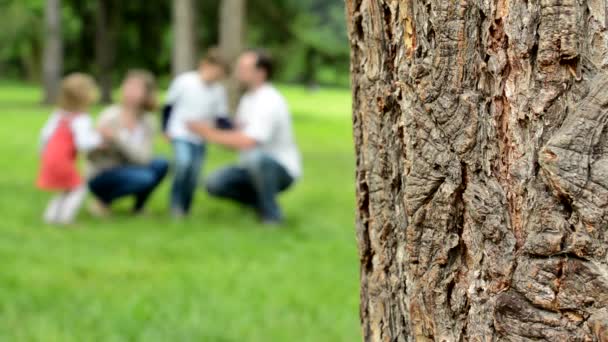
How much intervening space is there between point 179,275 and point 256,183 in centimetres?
230

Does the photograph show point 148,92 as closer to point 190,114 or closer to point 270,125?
point 190,114

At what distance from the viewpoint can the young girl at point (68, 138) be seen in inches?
300

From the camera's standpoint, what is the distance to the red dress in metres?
7.63

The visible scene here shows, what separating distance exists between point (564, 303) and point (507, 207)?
0.20m

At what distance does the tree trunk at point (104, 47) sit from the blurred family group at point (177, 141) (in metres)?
26.5

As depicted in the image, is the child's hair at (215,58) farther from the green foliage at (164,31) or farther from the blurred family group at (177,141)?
the green foliage at (164,31)

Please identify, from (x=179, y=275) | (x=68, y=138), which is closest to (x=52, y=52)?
(x=68, y=138)

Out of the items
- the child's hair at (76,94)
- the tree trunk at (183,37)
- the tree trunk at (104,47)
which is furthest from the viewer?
the tree trunk at (104,47)

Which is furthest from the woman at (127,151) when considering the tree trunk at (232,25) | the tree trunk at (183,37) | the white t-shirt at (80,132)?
the tree trunk at (183,37)

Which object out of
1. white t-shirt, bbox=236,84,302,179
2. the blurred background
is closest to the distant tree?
the blurred background

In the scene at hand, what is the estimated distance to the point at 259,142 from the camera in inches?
304

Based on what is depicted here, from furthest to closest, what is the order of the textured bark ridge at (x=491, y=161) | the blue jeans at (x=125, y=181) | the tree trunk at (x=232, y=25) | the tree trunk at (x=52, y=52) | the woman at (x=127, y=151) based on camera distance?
the tree trunk at (x=52, y=52)
the tree trunk at (x=232, y=25)
the blue jeans at (x=125, y=181)
the woman at (x=127, y=151)
the textured bark ridge at (x=491, y=161)

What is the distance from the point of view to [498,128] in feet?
5.64

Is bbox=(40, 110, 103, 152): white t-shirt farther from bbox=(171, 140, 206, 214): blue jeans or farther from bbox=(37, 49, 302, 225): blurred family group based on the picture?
bbox=(171, 140, 206, 214): blue jeans
